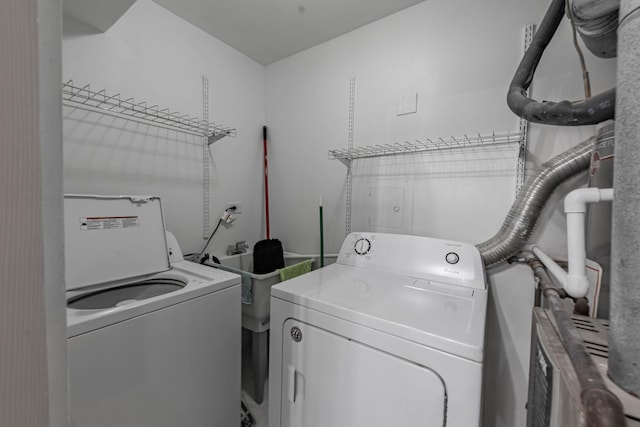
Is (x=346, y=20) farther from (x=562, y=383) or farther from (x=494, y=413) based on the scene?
(x=494, y=413)

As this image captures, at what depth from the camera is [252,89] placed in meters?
2.47

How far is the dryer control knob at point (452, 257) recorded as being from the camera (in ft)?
4.46

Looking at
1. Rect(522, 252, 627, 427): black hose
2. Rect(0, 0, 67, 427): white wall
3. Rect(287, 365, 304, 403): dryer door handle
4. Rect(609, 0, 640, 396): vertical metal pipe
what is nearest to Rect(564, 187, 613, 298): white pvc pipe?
Rect(522, 252, 627, 427): black hose

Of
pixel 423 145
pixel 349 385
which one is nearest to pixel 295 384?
pixel 349 385

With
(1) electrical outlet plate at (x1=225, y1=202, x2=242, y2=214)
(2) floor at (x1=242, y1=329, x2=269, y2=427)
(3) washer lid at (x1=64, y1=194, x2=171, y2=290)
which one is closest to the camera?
(3) washer lid at (x1=64, y1=194, x2=171, y2=290)

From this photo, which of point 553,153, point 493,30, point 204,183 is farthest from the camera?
point 204,183

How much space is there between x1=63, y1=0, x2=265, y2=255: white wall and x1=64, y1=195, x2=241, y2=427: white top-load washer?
31cm

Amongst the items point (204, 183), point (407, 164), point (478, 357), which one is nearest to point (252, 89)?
point (204, 183)

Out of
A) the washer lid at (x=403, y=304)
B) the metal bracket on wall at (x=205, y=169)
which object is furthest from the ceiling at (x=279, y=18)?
the washer lid at (x=403, y=304)

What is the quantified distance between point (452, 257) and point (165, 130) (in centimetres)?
210

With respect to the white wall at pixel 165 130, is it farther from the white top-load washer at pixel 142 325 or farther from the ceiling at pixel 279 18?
the white top-load washer at pixel 142 325

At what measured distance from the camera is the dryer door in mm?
856

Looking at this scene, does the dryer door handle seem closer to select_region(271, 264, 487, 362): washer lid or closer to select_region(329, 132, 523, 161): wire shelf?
select_region(271, 264, 487, 362): washer lid

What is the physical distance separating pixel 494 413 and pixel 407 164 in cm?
161
